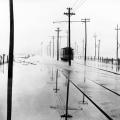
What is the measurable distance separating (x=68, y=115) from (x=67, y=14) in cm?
5175

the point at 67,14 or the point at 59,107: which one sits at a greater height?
the point at 67,14

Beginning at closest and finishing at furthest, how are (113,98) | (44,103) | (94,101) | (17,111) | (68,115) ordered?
(68,115)
(17,111)
(44,103)
(94,101)
(113,98)

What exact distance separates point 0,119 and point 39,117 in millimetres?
1214

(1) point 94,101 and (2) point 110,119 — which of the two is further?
(1) point 94,101

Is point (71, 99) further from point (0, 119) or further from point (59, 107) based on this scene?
point (0, 119)

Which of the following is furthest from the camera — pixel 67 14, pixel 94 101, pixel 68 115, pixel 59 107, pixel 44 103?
pixel 67 14

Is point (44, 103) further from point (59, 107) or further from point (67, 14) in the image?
point (67, 14)

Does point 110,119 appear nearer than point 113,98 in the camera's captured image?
Yes

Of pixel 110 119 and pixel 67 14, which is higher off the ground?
pixel 67 14

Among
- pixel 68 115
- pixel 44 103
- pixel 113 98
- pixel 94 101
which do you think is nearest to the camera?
pixel 68 115

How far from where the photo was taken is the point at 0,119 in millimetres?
10008

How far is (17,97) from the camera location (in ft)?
49.7

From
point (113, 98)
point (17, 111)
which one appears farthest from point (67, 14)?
point (17, 111)

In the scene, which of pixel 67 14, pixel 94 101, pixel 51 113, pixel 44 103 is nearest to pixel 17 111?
pixel 51 113
